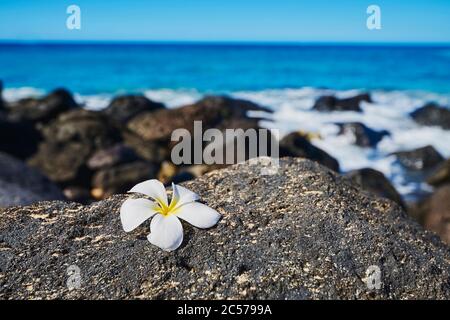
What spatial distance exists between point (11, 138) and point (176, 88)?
14781 mm

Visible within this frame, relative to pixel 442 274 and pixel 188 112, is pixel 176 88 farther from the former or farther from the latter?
pixel 442 274

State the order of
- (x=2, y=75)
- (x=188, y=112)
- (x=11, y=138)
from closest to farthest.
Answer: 1. (x=11, y=138)
2. (x=188, y=112)
3. (x=2, y=75)

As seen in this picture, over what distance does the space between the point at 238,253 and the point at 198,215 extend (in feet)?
0.74

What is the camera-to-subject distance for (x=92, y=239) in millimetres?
1781

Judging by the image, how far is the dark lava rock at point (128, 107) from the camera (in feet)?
42.5

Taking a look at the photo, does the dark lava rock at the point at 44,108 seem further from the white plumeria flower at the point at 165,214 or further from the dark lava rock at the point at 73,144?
the white plumeria flower at the point at 165,214

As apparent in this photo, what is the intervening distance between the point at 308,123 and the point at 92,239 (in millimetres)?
12423

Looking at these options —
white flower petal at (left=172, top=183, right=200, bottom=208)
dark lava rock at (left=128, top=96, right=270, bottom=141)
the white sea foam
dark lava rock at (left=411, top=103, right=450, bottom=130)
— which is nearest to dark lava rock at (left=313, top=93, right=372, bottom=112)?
the white sea foam

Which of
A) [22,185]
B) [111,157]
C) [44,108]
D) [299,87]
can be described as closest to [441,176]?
[111,157]

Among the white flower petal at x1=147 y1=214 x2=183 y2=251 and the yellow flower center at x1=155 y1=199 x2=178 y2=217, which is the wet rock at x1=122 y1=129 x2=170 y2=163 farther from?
the white flower petal at x1=147 y1=214 x2=183 y2=251
